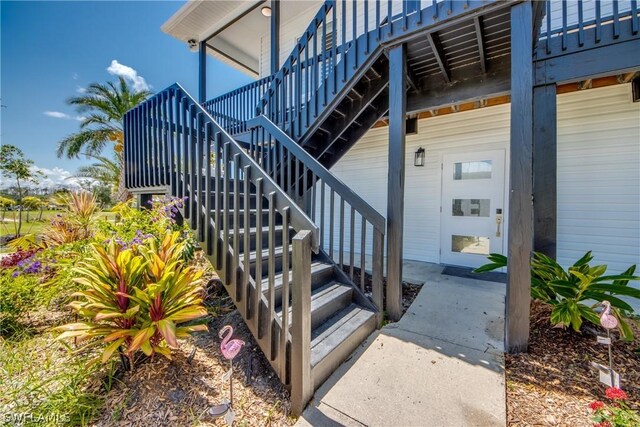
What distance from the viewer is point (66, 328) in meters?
1.54

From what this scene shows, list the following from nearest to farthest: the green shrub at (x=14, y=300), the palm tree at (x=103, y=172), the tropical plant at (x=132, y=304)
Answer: the tropical plant at (x=132, y=304)
the green shrub at (x=14, y=300)
the palm tree at (x=103, y=172)

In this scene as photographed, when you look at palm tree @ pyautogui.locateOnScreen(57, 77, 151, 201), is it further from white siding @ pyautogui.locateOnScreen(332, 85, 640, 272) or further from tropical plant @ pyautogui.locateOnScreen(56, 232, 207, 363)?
white siding @ pyautogui.locateOnScreen(332, 85, 640, 272)

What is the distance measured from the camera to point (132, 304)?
1.67 metres

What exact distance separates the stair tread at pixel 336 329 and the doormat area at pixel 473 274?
229 centimetres

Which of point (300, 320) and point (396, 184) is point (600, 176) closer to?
point (396, 184)

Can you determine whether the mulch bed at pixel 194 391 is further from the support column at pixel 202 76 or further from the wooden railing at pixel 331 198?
the support column at pixel 202 76

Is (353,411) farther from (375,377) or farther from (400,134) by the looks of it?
(400,134)

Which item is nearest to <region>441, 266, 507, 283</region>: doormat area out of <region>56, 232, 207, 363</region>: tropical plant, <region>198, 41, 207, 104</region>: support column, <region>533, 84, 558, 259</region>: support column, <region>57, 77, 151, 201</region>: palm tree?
<region>533, 84, 558, 259</region>: support column

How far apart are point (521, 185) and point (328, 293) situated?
180 cm

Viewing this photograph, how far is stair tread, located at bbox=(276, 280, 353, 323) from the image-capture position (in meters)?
2.15

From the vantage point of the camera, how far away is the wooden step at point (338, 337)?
1.70 m

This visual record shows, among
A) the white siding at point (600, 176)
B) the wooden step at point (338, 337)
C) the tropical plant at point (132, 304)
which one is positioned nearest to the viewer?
the tropical plant at point (132, 304)

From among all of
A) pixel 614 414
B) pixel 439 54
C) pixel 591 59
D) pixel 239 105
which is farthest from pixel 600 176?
pixel 239 105

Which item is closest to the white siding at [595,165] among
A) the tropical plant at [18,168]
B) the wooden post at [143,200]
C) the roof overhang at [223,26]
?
the wooden post at [143,200]
